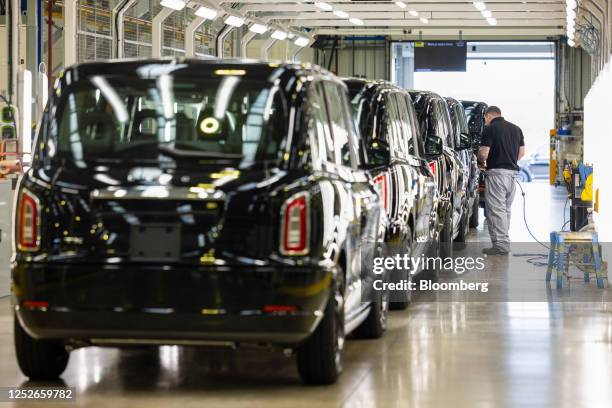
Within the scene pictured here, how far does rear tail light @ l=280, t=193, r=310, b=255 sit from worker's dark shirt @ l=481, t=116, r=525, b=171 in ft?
32.1

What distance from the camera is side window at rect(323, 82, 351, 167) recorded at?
25.0 ft

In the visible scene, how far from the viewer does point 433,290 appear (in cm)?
1266

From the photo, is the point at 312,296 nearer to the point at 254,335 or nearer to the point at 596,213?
the point at 254,335

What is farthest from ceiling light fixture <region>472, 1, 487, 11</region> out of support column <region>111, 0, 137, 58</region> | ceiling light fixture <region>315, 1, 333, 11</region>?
support column <region>111, 0, 137, 58</region>

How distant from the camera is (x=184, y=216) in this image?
6605mm

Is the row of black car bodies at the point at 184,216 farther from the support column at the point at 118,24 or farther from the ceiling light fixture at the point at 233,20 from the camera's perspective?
the ceiling light fixture at the point at 233,20

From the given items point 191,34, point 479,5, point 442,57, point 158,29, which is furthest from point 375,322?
point 442,57

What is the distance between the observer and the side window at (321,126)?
277 inches

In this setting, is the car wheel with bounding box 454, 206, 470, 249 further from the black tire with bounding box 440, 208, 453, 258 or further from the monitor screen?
the monitor screen

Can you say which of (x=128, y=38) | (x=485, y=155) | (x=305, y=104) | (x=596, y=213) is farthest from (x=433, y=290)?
(x=128, y=38)

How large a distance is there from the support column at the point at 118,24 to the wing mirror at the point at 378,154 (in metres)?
14.8

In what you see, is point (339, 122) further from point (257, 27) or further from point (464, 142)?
point (257, 27)

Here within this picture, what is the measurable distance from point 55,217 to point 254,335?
3.91ft

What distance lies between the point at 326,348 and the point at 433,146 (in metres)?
6.85
